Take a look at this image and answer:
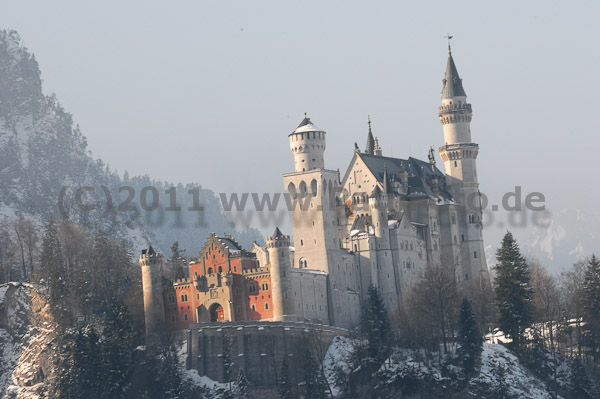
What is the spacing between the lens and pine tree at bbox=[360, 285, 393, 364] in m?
126

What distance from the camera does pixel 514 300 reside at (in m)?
132

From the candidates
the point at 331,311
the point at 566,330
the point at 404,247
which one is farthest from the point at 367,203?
the point at 566,330

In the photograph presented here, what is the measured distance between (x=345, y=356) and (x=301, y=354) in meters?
4.77

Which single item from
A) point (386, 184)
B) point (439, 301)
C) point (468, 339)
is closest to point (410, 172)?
point (386, 184)

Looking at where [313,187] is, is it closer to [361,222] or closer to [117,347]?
[361,222]

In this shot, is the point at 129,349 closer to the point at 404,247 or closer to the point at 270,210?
the point at 270,210

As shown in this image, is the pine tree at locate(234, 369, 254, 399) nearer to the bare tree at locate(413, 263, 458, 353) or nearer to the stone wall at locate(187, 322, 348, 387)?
the stone wall at locate(187, 322, 348, 387)

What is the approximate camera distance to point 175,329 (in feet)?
442

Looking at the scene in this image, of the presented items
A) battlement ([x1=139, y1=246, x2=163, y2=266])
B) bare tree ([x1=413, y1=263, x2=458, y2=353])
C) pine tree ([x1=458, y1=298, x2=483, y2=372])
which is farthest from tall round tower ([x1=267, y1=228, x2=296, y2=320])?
pine tree ([x1=458, y1=298, x2=483, y2=372])

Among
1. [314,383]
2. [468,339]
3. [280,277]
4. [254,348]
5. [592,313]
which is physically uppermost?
[280,277]

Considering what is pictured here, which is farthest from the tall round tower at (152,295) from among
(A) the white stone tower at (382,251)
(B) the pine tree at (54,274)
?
(A) the white stone tower at (382,251)

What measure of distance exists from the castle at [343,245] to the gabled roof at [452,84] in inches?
4.7

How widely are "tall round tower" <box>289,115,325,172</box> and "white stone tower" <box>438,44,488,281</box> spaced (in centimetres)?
2461

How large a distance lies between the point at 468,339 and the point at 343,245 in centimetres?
2345
